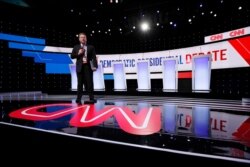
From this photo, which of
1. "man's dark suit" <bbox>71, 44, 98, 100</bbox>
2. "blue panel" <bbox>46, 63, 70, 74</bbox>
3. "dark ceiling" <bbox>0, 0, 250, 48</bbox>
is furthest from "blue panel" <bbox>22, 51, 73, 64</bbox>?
"man's dark suit" <bbox>71, 44, 98, 100</bbox>

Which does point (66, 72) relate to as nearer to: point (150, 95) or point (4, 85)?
point (4, 85)

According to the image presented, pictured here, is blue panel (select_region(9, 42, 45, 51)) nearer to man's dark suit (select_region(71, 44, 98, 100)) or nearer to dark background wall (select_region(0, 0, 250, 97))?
dark background wall (select_region(0, 0, 250, 97))

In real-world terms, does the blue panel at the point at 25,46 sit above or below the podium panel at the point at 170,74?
above

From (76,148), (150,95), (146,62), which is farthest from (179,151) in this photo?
(146,62)

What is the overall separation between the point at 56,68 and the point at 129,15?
4314 millimetres

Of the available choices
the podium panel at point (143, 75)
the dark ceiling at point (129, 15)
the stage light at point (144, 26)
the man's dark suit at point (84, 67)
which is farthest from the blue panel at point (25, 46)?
the man's dark suit at point (84, 67)

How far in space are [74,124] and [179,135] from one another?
1105mm

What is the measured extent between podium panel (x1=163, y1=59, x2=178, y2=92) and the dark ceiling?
245 cm

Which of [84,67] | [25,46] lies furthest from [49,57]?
[84,67]

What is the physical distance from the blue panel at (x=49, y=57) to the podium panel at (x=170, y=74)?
5.49 meters

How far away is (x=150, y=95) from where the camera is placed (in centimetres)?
547

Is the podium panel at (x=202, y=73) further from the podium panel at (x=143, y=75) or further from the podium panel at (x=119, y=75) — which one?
the podium panel at (x=119, y=75)

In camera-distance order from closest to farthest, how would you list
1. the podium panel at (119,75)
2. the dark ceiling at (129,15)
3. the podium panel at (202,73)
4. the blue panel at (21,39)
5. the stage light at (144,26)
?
1. the podium panel at (202,73)
2. the podium panel at (119,75)
3. the dark ceiling at (129,15)
4. the blue panel at (21,39)
5. the stage light at (144,26)

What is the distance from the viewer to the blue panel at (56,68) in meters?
8.80
